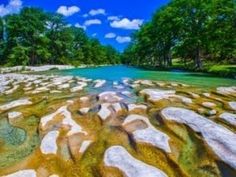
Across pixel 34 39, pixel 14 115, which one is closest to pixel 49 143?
pixel 14 115

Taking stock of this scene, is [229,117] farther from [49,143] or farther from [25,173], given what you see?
[25,173]

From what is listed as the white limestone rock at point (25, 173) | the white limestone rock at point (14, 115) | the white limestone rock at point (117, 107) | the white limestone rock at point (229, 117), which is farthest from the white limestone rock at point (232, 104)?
the white limestone rock at point (14, 115)

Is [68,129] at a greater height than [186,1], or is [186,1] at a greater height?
[186,1]

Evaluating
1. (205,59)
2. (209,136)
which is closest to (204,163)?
(209,136)

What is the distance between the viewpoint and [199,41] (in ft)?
202

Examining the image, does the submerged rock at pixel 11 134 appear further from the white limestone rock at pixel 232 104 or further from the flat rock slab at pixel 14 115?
the white limestone rock at pixel 232 104

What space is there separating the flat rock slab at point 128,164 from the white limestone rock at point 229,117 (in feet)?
15.0

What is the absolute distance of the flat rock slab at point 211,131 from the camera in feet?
31.5

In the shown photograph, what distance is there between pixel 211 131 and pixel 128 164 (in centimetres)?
354

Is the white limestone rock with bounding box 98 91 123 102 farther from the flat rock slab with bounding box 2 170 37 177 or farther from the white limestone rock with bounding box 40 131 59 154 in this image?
the flat rock slab with bounding box 2 170 37 177

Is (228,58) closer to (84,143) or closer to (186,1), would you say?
(186,1)

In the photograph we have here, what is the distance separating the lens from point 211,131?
435 inches

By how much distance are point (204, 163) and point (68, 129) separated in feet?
18.2

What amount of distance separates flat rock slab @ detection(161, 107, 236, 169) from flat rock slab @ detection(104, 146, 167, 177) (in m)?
2.15
